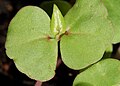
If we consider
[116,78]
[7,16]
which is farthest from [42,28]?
[7,16]

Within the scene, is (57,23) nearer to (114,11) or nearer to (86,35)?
(86,35)

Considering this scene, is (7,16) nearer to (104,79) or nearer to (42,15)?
(42,15)

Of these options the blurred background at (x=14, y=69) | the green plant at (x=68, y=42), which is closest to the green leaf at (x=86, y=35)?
the green plant at (x=68, y=42)

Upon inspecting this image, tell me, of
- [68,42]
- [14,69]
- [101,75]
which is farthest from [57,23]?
Result: [14,69]

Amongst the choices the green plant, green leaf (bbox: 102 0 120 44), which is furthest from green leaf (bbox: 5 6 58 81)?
green leaf (bbox: 102 0 120 44)

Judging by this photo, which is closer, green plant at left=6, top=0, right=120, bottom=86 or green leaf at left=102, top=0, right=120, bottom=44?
green plant at left=6, top=0, right=120, bottom=86

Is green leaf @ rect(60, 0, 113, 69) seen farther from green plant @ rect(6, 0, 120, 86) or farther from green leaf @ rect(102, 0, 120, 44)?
green leaf @ rect(102, 0, 120, 44)

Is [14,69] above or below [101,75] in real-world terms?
below
